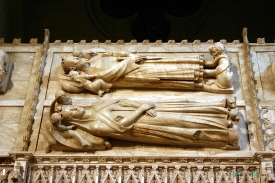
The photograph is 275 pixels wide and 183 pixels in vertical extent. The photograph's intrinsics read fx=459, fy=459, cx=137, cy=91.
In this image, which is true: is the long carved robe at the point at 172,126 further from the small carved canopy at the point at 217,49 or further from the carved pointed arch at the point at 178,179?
the small carved canopy at the point at 217,49

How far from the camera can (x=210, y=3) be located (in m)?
14.1

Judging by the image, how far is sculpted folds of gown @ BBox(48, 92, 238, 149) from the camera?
24.7 feet

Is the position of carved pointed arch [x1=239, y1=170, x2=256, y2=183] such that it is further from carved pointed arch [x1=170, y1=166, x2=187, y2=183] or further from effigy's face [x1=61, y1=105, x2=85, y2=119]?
effigy's face [x1=61, y1=105, x2=85, y2=119]

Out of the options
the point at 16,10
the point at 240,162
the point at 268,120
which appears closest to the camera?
the point at 240,162

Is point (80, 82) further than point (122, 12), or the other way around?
point (122, 12)

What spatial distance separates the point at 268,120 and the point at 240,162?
1.11 m

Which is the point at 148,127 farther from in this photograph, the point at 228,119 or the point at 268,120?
the point at 268,120

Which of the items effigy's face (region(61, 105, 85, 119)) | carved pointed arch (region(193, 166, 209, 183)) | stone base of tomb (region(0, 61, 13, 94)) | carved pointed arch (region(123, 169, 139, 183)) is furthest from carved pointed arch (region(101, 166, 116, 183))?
stone base of tomb (region(0, 61, 13, 94))

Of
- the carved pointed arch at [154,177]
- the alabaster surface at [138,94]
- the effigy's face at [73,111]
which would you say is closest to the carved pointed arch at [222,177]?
the alabaster surface at [138,94]

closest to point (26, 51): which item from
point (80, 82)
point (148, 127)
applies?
point (80, 82)

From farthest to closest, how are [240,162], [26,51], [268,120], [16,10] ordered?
[16,10], [26,51], [268,120], [240,162]

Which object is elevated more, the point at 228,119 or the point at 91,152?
the point at 228,119

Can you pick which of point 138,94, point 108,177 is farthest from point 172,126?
point 108,177

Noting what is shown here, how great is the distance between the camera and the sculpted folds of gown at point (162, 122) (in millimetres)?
7539
